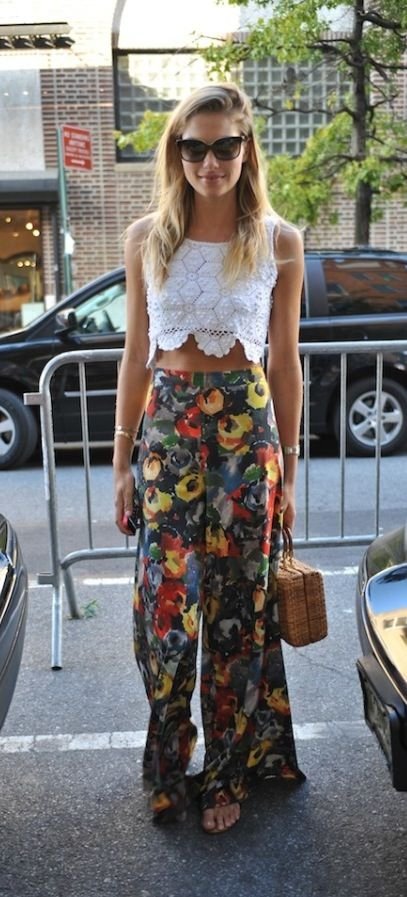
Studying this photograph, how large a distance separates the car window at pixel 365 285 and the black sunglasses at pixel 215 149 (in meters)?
5.77

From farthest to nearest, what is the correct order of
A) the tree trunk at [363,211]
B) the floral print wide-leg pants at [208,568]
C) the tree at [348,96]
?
1. the tree trunk at [363,211]
2. the tree at [348,96]
3. the floral print wide-leg pants at [208,568]

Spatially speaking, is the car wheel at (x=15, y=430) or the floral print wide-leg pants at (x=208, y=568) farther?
the car wheel at (x=15, y=430)

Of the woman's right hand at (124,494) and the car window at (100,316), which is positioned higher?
the car window at (100,316)

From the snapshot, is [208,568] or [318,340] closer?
[208,568]

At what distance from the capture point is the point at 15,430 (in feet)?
26.5

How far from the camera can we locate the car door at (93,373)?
7.75m

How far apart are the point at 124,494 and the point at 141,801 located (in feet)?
3.22

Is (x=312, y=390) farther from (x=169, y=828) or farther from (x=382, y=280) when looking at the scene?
(x=169, y=828)

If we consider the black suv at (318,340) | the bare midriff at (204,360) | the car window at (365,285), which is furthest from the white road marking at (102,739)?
the car window at (365,285)

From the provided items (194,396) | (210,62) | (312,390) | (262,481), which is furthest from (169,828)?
(210,62)

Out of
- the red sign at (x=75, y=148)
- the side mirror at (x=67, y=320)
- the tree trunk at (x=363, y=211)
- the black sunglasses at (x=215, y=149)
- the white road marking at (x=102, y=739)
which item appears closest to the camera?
the black sunglasses at (x=215, y=149)

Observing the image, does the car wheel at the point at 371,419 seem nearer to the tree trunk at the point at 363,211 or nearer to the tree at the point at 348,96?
the tree at the point at 348,96

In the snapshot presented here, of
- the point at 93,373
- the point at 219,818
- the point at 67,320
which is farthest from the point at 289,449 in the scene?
the point at 67,320

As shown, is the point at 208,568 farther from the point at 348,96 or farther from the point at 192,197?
the point at 348,96
